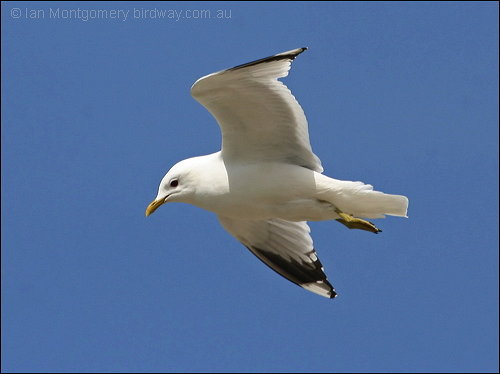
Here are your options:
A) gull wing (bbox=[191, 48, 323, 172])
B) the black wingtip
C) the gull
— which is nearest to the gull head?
the gull

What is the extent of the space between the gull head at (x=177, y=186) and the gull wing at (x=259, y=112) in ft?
1.16

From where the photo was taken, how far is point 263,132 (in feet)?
27.7

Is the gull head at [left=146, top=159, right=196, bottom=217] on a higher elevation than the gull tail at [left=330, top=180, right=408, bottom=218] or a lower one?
higher

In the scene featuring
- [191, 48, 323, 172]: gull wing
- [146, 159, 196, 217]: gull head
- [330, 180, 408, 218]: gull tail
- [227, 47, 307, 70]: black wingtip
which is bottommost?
[330, 180, 408, 218]: gull tail

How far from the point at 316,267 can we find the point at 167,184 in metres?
1.76

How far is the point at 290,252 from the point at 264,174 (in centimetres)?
142

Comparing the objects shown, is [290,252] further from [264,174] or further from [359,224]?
[264,174]

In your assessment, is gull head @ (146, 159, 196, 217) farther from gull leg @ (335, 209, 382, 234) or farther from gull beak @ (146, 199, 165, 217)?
gull leg @ (335, 209, 382, 234)

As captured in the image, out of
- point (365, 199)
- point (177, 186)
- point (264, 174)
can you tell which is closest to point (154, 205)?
point (177, 186)

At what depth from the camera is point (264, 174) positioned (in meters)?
8.45

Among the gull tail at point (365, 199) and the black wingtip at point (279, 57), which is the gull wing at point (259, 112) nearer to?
the black wingtip at point (279, 57)

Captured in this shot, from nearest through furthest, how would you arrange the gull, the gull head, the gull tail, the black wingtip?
the black wingtip, the gull, the gull tail, the gull head

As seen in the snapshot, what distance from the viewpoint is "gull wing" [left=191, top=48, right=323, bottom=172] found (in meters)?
7.95

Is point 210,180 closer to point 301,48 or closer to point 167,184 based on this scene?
point 167,184
